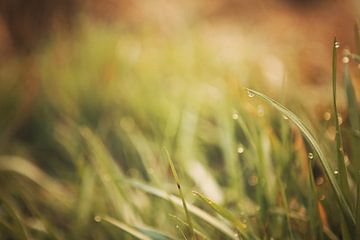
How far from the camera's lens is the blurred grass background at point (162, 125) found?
2.22ft

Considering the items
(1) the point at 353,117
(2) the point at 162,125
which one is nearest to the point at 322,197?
(1) the point at 353,117

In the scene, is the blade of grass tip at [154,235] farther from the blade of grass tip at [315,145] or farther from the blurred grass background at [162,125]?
the blade of grass tip at [315,145]

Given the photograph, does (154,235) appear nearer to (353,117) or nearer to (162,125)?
(353,117)

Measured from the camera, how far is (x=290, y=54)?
5.11 ft

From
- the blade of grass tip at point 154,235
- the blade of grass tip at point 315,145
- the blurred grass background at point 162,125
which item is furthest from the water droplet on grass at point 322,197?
the blade of grass tip at point 154,235

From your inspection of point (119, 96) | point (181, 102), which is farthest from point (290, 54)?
point (119, 96)

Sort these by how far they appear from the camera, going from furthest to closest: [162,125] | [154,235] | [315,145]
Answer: [162,125] → [154,235] → [315,145]

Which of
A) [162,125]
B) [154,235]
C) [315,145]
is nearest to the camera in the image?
[315,145]

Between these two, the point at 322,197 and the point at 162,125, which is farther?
the point at 162,125

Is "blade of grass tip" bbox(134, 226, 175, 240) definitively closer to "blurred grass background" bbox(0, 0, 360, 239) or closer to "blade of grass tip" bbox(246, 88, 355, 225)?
"blurred grass background" bbox(0, 0, 360, 239)

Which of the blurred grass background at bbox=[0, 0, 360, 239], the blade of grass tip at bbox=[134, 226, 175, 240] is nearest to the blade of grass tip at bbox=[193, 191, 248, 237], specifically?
the blurred grass background at bbox=[0, 0, 360, 239]

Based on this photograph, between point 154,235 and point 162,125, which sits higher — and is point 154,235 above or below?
below

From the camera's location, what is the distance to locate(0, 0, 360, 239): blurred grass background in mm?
678

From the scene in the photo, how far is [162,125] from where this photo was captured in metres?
1.25
